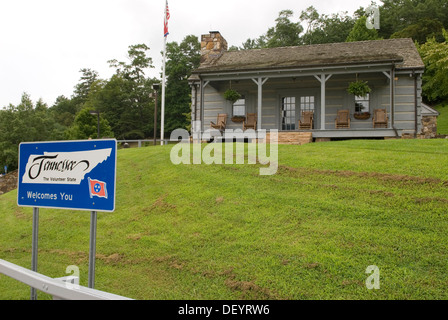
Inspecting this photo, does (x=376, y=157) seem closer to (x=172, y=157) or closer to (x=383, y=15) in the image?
(x=172, y=157)

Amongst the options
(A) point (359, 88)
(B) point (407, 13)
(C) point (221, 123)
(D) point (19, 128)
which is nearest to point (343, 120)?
(A) point (359, 88)

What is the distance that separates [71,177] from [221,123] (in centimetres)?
1619

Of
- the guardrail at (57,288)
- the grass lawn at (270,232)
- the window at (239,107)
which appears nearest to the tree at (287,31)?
the window at (239,107)

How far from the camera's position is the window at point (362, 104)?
19.1 metres

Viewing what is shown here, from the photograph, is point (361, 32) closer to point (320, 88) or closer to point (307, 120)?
point (320, 88)

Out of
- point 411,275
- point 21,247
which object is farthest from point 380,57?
point 21,247

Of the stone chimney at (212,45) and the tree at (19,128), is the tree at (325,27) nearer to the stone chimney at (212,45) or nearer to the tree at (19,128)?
the stone chimney at (212,45)

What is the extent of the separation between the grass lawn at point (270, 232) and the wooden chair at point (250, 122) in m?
9.19

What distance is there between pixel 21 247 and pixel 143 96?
171ft

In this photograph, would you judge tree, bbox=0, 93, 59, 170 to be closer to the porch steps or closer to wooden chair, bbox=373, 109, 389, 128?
the porch steps

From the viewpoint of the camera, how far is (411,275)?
4824 mm

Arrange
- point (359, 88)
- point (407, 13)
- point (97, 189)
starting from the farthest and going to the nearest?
point (407, 13) < point (359, 88) < point (97, 189)

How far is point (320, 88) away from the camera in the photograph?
64.7 ft

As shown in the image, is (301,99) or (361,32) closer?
(301,99)
